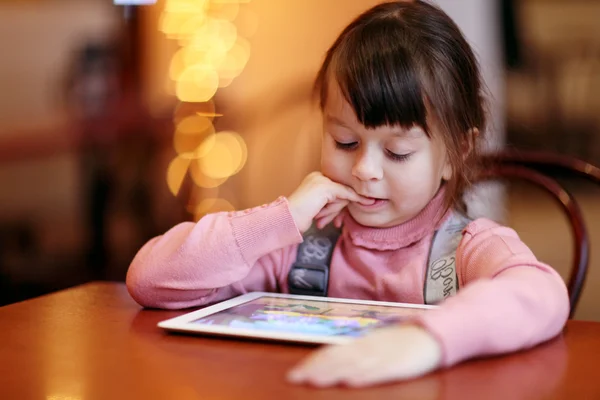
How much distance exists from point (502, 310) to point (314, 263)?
467 mm

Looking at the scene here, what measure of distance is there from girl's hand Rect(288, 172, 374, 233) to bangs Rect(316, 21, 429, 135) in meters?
0.12

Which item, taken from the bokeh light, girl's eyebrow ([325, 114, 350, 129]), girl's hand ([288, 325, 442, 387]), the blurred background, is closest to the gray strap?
girl's eyebrow ([325, 114, 350, 129])

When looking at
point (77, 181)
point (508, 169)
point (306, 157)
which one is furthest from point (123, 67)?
point (508, 169)

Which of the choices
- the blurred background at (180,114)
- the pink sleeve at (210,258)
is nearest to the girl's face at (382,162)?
the pink sleeve at (210,258)

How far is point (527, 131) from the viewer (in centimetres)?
409

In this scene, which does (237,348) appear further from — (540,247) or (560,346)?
(540,247)

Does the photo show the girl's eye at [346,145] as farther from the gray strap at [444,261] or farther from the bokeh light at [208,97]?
the bokeh light at [208,97]

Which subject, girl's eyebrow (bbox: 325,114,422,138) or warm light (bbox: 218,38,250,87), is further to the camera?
warm light (bbox: 218,38,250,87)

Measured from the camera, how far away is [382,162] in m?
1.08

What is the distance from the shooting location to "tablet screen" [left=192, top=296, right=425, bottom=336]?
85cm

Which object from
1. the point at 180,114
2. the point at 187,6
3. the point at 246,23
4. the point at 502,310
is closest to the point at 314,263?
the point at 502,310

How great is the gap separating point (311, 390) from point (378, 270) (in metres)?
0.53

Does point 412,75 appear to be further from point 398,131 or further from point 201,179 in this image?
point 201,179

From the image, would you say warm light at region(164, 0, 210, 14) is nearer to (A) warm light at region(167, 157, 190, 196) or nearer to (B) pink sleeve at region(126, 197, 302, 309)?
(A) warm light at region(167, 157, 190, 196)
